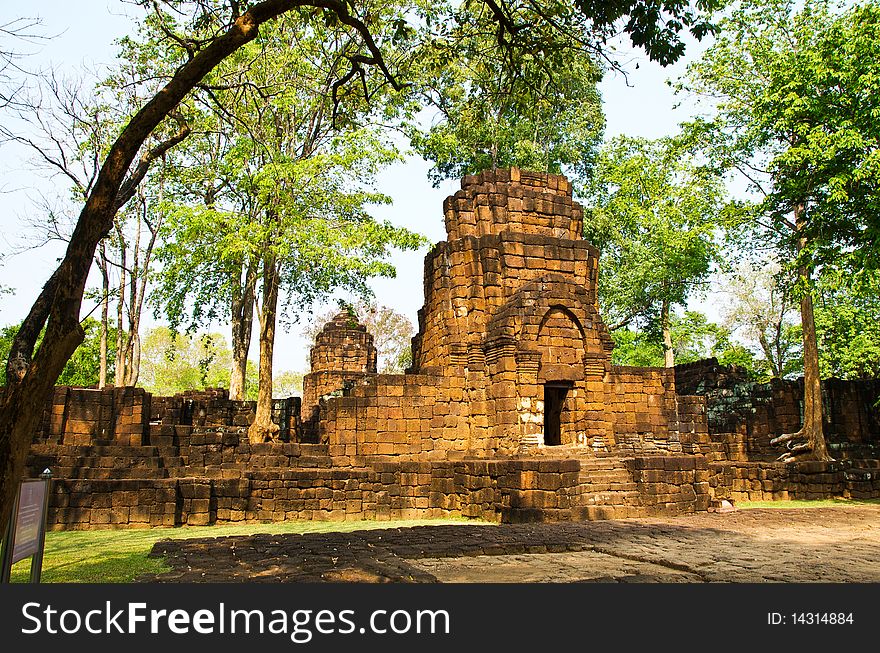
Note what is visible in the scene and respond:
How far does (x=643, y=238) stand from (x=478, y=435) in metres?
16.8

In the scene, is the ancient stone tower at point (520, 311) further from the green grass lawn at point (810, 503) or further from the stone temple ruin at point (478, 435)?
the green grass lawn at point (810, 503)

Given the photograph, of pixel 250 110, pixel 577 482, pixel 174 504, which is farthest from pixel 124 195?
pixel 250 110

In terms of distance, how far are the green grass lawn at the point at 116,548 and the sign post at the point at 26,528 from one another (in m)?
1.16

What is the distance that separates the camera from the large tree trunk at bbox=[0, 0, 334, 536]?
4.10 m

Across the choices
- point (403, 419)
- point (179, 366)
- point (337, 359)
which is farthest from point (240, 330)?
point (179, 366)

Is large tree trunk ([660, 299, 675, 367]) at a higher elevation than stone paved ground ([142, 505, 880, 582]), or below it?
higher

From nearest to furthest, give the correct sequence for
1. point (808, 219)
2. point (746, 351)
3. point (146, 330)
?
point (808, 219), point (746, 351), point (146, 330)

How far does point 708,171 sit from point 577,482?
12769mm

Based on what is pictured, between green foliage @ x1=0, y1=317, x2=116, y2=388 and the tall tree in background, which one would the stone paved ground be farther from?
green foliage @ x1=0, y1=317, x2=116, y2=388

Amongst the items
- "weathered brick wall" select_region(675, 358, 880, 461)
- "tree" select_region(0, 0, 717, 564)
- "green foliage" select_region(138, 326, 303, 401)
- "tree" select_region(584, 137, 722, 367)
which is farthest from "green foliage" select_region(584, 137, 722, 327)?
"green foliage" select_region(138, 326, 303, 401)

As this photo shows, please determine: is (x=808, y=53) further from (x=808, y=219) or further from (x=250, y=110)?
(x=250, y=110)

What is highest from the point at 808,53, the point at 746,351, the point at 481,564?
the point at 808,53

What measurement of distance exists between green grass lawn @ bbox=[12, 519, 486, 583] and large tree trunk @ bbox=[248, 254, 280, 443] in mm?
5958

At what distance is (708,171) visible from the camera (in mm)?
20234
